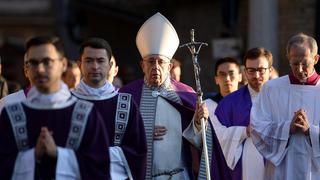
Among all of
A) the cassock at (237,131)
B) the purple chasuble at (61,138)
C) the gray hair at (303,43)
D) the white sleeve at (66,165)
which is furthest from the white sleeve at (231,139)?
the white sleeve at (66,165)

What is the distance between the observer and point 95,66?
8.07 metres

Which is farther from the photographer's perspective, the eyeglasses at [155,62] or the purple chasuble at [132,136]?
the eyeglasses at [155,62]

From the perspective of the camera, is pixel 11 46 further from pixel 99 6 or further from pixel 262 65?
pixel 262 65

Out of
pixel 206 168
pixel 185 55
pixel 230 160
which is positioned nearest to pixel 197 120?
pixel 206 168

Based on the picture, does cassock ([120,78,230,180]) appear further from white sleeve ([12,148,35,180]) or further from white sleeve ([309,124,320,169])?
white sleeve ([12,148,35,180])

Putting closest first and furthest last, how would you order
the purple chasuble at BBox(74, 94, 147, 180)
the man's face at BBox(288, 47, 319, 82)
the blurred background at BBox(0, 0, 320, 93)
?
A: the purple chasuble at BBox(74, 94, 147, 180), the man's face at BBox(288, 47, 319, 82), the blurred background at BBox(0, 0, 320, 93)

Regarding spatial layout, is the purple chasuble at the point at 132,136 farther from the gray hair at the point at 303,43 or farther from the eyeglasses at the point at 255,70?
the eyeglasses at the point at 255,70

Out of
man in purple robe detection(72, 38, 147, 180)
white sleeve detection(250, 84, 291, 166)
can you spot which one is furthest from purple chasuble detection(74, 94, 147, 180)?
white sleeve detection(250, 84, 291, 166)

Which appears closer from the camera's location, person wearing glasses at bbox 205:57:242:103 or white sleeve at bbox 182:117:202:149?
white sleeve at bbox 182:117:202:149

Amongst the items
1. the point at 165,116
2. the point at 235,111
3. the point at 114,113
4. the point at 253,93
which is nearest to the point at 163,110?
the point at 165,116

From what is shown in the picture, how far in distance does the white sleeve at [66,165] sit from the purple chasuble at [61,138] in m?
0.03

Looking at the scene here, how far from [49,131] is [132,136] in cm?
102

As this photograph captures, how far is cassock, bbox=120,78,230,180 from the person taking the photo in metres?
8.80

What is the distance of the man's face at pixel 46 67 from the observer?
22.7 feet
